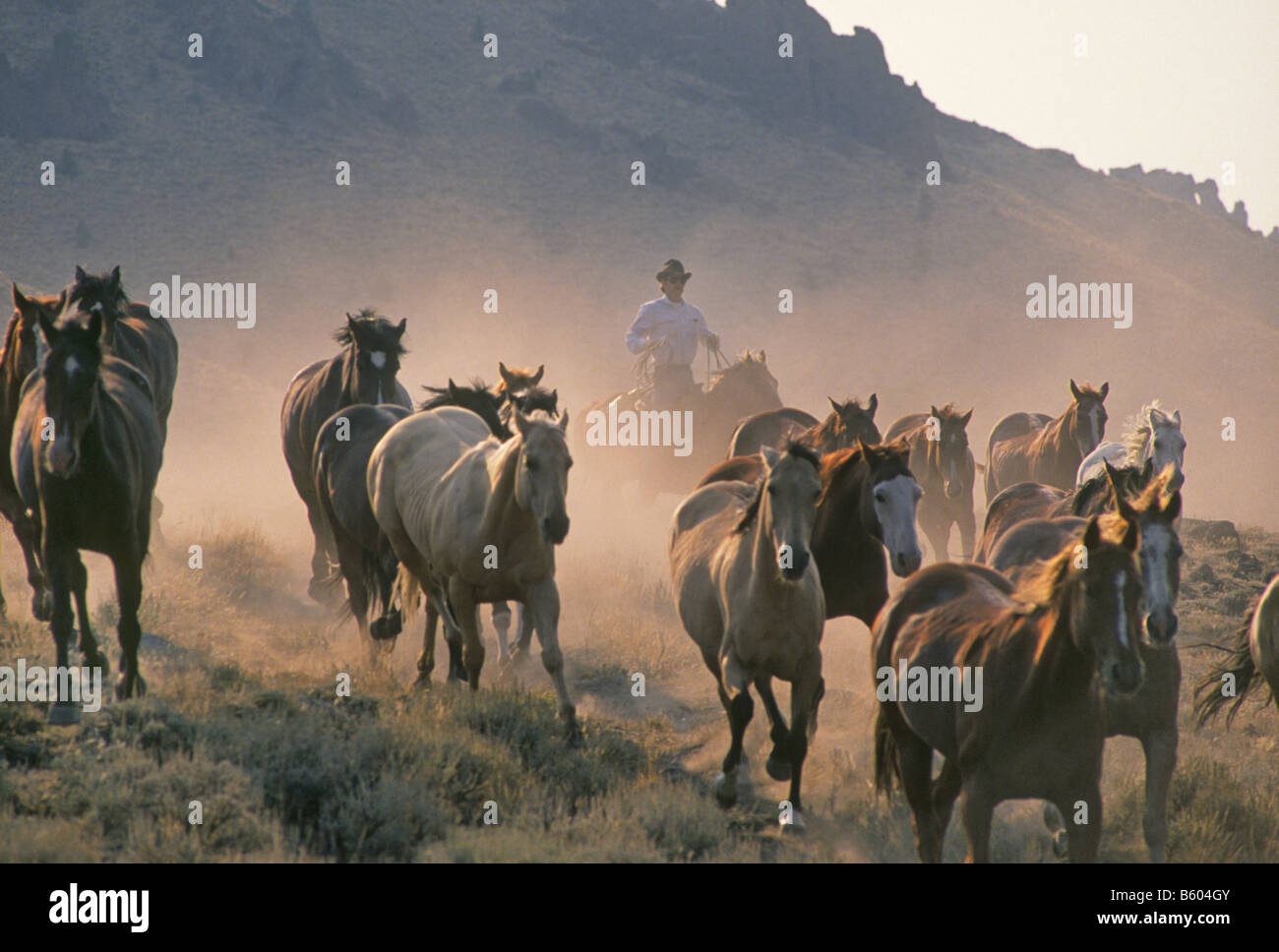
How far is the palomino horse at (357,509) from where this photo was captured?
10227 mm

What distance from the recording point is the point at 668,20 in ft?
257

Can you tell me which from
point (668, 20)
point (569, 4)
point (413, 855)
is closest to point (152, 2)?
point (569, 4)

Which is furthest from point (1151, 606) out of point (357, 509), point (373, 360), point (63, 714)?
point (373, 360)

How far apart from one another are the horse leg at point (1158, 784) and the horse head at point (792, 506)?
2061 mm

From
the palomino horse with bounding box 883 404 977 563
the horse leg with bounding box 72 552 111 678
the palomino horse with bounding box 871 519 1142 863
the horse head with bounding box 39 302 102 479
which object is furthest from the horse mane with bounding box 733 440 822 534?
the palomino horse with bounding box 883 404 977 563

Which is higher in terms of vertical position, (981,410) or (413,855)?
(981,410)

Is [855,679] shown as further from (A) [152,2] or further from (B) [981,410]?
(A) [152,2]

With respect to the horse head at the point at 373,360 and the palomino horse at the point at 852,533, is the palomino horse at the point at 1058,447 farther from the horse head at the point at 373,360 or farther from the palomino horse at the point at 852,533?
the horse head at the point at 373,360

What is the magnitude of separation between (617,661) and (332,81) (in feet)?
175

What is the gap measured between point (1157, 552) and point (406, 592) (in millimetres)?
6484

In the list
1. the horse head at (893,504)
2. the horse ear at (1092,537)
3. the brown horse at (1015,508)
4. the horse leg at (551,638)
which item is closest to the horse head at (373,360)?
the horse leg at (551,638)

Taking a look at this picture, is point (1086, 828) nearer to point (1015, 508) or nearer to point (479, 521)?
point (479, 521)

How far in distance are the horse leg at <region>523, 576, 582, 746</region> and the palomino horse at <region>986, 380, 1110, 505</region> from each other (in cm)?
832

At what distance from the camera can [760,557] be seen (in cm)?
719
